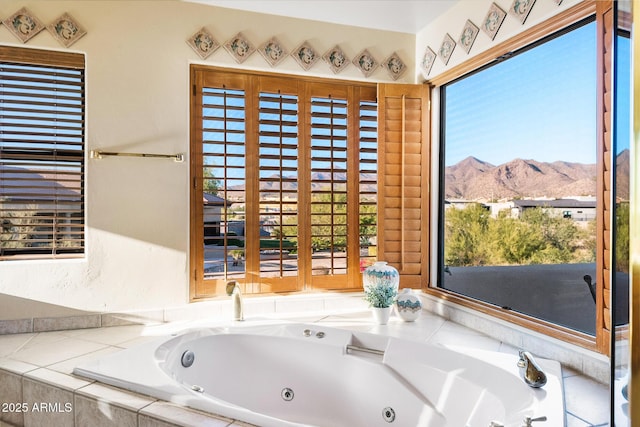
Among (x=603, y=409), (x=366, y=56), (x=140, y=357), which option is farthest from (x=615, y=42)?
(x=366, y=56)

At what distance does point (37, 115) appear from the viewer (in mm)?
2512

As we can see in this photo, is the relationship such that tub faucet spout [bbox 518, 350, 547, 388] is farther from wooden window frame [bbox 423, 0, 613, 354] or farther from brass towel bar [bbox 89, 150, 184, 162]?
brass towel bar [bbox 89, 150, 184, 162]

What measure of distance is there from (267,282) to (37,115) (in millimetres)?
1666

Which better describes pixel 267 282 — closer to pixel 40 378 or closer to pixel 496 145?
pixel 40 378

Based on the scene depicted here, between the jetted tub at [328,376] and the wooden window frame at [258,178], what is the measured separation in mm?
476

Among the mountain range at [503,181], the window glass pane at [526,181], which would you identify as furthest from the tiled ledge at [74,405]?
the window glass pane at [526,181]

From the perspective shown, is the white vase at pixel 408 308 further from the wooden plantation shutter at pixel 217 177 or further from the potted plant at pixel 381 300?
the wooden plantation shutter at pixel 217 177

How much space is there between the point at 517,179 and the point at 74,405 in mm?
2320

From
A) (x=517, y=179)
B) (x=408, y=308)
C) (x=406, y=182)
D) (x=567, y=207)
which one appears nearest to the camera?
(x=567, y=207)

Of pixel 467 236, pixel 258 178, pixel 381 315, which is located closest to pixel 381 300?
pixel 381 315

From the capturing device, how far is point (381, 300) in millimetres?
2680

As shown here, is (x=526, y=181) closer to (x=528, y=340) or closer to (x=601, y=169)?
(x=601, y=169)

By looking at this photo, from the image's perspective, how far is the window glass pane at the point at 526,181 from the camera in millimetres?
2049

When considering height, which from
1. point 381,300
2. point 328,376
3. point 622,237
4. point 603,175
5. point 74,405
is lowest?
point 328,376
